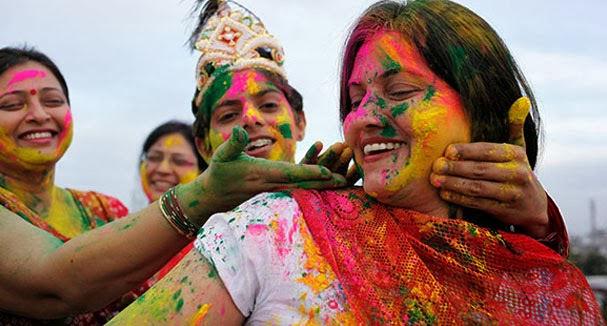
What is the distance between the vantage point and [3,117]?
3.43 m

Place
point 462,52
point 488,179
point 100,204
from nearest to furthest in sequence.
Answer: point 488,179 < point 462,52 < point 100,204

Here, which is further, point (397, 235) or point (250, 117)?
point (250, 117)

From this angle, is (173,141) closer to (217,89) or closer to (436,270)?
(217,89)

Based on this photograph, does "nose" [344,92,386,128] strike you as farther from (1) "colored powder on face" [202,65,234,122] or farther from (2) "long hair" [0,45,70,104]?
(2) "long hair" [0,45,70,104]

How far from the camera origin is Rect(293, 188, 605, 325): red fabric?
1814mm

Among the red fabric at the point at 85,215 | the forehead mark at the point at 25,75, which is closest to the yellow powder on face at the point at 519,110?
the red fabric at the point at 85,215

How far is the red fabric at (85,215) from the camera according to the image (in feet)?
9.30

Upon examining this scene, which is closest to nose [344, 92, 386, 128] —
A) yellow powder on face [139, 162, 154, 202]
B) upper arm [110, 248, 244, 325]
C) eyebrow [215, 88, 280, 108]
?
upper arm [110, 248, 244, 325]

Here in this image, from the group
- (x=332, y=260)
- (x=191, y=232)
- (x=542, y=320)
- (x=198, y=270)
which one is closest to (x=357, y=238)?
(x=332, y=260)

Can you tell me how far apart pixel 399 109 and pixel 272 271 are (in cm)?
71

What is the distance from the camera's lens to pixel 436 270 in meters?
1.96

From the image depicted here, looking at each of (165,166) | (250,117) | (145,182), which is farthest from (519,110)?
(145,182)

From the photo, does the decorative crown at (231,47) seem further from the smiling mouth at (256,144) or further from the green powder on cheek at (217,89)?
the smiling mouth at (256,144)

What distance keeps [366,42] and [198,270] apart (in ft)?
3.44
